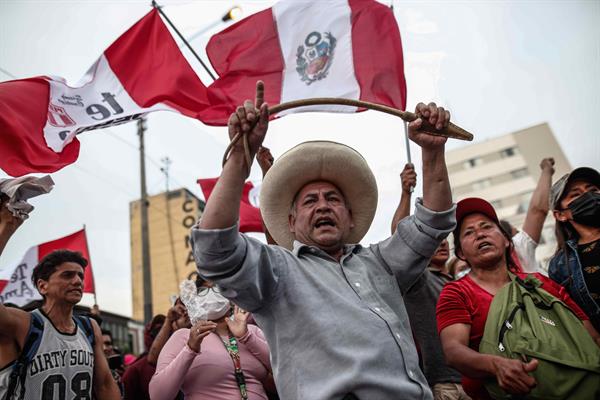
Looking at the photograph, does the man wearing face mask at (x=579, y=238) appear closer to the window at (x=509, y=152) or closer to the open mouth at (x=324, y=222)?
the open mouth at (x=324, y=222)

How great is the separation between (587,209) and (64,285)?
11.8ft

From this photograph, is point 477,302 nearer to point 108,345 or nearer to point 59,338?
point 59,338

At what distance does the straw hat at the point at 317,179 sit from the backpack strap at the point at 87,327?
1.89 meters

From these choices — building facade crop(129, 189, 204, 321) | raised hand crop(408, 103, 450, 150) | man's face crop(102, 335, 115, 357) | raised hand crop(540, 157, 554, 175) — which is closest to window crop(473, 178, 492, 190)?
building facade crop(129, 189, 204, 321)

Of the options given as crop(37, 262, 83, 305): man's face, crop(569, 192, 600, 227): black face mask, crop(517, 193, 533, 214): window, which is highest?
crop(517, 193, 533, 214): window

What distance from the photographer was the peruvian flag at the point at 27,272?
8.52 metres

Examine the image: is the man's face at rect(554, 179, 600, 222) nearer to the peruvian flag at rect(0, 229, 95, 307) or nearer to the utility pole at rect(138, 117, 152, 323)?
the peruvian flag at rect(0, 229, 95, 307)

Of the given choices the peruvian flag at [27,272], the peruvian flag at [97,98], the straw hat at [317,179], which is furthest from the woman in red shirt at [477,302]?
the peruvian flag at [27,272]

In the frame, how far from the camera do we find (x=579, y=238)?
3596 mm

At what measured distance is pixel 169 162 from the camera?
76.0 feet

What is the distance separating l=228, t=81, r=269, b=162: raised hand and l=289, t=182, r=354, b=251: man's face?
57 centimetres

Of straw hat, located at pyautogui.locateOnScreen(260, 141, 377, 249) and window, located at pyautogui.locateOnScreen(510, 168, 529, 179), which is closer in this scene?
straw hat, located at pyautogui.locateOnScreen(260, 141, 377, 249)

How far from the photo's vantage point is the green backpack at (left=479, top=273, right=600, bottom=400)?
2584 millimetres

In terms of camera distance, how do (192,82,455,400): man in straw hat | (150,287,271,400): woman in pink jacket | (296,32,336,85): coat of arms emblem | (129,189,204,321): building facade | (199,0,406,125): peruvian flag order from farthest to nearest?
(129,189,204,321): building facade
(296,32,336,85): coat of arms emblem
(199,0,406,125): peruvian flag
(150,287,271,400): woman in pink jacket
(192,82,455,400): man in straw hat
